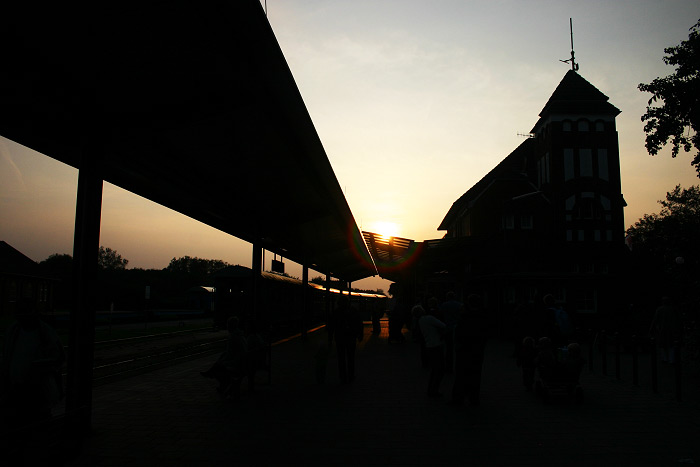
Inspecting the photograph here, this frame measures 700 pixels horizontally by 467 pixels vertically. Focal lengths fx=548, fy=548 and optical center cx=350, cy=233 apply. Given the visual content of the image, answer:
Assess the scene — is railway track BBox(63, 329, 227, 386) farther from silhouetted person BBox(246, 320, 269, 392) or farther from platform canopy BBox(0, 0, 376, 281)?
platform canopy BBox(0, 0, 376, 281)

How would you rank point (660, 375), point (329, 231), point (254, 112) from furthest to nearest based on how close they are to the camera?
point (329, 231)
point (660, 375)
point (254, 112)

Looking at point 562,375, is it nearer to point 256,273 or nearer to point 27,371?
point 27,371

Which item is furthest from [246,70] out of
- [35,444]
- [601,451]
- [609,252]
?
[609,252]

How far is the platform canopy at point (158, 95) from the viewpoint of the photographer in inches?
172

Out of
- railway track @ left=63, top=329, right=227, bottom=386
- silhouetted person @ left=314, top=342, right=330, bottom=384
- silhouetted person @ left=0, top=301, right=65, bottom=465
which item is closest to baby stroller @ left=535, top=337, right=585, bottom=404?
silhouetted person @ left=314, top=342, right=330, bottom=384

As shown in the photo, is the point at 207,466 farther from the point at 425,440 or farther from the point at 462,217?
the point at 462,217

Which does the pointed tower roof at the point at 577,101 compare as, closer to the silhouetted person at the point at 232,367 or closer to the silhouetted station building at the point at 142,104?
the silhouetted station building at the point at 142,104

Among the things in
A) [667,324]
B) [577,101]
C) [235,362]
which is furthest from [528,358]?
[577,101]

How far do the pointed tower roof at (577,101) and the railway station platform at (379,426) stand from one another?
25522mm

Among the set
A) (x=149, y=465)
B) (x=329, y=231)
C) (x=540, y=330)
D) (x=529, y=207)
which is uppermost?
(x=529, y=207)

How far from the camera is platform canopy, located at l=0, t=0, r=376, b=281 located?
4.38 m

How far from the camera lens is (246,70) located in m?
5.17

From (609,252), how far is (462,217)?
12.6 meters

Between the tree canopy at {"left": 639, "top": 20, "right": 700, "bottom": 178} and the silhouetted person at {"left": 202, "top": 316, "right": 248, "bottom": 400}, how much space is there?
20.2 metres
